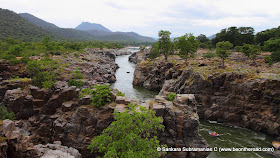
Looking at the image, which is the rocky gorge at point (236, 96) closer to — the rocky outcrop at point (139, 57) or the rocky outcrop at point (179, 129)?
the rocky outcrop at point (179, 129)

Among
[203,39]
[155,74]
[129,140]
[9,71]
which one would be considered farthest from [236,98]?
[203,39]

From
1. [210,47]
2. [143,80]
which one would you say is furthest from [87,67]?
[210,47]

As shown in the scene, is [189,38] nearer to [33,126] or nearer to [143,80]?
[143,80]

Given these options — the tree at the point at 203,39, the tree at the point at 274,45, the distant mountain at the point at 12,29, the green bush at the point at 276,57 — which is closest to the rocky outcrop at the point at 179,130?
the green bush at the point at 276,57

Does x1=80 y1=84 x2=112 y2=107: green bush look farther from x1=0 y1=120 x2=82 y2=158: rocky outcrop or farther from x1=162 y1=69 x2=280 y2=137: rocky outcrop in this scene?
x1=162 y1=69 x2=280 y2=137: rocky outcrop

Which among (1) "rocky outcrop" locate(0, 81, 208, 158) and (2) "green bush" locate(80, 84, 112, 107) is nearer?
(1) "rocky outcrop" locate(0, 81, 208, 158)

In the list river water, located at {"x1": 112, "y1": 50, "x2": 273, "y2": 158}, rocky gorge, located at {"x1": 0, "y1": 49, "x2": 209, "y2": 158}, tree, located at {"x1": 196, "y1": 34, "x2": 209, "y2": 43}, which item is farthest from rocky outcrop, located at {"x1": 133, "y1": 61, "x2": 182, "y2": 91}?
tree, located at {"x1": 196, "y1": 34, "x2": 209, "y2": 43}

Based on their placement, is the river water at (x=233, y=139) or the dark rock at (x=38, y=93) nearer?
the river water at (x=233, y=139)

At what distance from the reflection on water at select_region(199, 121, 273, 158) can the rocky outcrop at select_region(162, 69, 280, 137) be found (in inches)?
89.9

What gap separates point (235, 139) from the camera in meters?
33.7

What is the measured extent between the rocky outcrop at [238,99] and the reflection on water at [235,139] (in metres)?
2.28

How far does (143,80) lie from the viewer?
7088cm

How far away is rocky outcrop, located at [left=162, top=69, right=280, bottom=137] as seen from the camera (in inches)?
1409

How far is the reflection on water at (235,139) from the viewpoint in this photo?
95.7 ft
